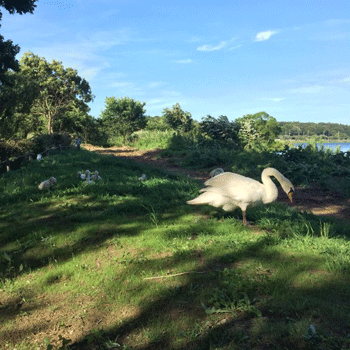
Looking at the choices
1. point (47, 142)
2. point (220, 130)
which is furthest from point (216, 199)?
point (220, 130)

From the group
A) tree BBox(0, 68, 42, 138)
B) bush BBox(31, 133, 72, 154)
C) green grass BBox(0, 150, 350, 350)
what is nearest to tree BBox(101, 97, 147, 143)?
tree BBox(0, 68, 42, 138)

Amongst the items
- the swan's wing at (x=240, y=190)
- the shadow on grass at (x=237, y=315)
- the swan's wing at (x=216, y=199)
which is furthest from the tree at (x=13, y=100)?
the shadow on grass at (x=237, y=315)

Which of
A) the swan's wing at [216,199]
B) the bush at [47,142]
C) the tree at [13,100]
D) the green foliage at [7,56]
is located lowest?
the swan's wing at [216,199]

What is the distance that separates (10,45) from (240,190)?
516 inches

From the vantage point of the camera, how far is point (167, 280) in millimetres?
3596

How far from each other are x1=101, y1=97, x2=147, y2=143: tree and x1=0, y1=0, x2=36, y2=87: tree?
29.1 m

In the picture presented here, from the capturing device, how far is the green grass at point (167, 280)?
2.75 meters

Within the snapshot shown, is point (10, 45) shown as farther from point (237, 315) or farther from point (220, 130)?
point (237, 315)

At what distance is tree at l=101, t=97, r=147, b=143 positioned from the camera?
4353cm

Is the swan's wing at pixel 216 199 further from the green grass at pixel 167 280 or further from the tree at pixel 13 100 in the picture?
the tree at pixel 13 100

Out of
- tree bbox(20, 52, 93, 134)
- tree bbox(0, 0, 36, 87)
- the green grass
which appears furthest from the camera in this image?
tree bbox(20, 52, 93, 134)

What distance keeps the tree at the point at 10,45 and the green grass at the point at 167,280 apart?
32.0ft

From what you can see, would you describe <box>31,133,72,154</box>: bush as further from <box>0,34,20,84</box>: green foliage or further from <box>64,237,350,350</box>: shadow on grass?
<box>64,237,350,350</box>: shadow on grass

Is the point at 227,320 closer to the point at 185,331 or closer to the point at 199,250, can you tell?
the point at 185,331
